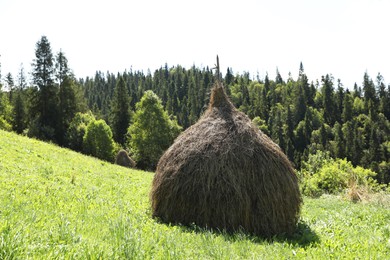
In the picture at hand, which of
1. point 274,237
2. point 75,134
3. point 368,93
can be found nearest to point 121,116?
point 75,134

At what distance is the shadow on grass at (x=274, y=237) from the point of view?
22.4ft

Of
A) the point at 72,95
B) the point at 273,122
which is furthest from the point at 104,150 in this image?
the point at 273,122

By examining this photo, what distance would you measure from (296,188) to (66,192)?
6743mm

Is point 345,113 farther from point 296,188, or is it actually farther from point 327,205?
point 296,188

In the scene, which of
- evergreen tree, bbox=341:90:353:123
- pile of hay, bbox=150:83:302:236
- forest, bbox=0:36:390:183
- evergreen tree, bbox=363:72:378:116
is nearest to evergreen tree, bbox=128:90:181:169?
forest, bbox=0:36:390:183

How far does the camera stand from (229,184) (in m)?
7.61

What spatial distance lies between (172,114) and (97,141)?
2822 inches

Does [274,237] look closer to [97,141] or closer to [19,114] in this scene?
[97,141]

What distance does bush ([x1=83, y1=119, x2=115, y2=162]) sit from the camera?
1855 inches

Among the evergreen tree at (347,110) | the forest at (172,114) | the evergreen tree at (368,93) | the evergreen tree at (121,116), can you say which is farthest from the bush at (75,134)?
the evergreen tree at (368,93)

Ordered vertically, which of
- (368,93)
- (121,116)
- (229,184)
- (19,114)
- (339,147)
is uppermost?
(368,93)

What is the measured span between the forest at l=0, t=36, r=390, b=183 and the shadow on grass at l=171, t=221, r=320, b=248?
11.5 feet

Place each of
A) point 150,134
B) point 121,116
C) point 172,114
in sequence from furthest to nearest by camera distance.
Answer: point 172,114
point 121,116
point 150,134

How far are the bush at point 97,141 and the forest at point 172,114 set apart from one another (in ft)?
0.46
